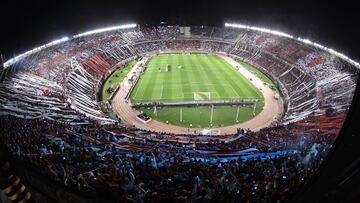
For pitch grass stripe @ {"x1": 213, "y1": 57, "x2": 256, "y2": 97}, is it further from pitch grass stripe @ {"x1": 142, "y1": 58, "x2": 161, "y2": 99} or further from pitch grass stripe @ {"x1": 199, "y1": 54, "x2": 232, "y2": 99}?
pitch grass stripe @ {"x1": 142, "y1": 58, "x2": 161, "y2": 99}

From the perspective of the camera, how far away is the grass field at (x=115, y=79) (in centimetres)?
3526

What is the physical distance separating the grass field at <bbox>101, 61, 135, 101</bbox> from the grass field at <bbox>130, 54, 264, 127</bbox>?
2653 millimetres

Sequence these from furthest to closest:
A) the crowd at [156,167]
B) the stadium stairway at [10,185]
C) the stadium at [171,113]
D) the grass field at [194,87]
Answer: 1. the grass field at [194,87]
2. the stadium at [171,113]
3. the crowd at [156,167]
4. the stadium stairway at [10,185]

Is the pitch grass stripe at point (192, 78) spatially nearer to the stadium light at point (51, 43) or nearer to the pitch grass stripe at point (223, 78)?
the pitch grass stripe at point (223, 78)

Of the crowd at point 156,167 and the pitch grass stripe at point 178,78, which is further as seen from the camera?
the pitch grass stripe at point 178,78

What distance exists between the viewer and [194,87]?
122ft

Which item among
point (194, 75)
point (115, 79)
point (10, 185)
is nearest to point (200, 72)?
point (194, 75)

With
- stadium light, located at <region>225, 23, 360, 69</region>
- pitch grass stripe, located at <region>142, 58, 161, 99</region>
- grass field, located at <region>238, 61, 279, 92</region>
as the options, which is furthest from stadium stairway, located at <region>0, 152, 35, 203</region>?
grass field, located at <region>238, 61, 279, 92</region>

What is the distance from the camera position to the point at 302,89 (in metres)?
33.9

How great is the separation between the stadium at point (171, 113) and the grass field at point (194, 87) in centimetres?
16

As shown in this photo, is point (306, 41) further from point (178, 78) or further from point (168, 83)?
point (168, 83)

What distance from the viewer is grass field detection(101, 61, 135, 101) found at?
3526 cm

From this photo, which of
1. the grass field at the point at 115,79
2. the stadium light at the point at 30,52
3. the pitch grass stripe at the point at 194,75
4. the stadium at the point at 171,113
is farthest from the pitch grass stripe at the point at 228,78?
the stadium light at the point at 30,52

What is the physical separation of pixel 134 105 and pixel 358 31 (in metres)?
21.3
